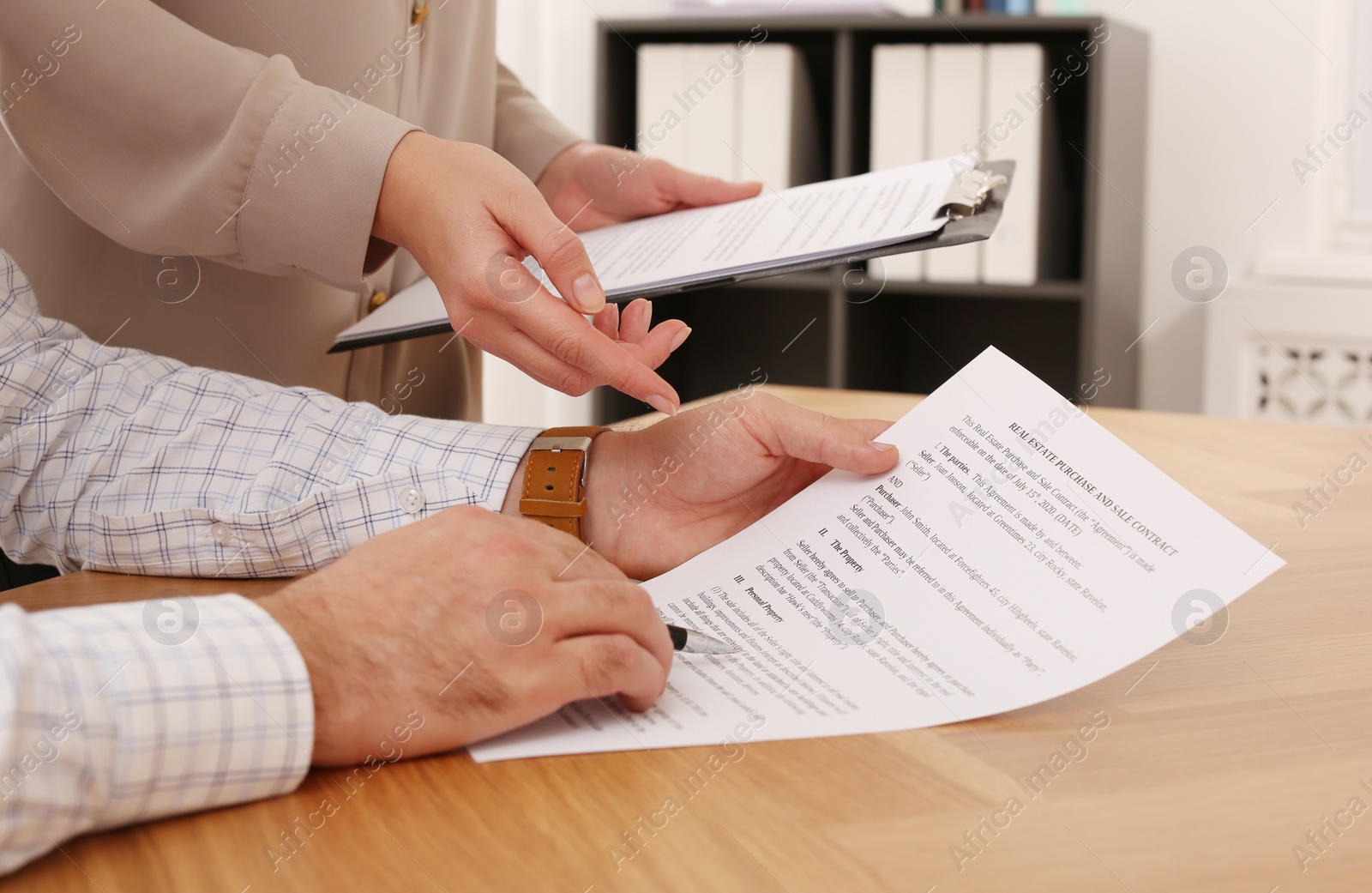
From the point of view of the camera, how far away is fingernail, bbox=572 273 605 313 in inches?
24.7

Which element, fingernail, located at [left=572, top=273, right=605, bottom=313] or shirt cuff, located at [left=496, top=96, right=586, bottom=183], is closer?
fingernail, located at [left=572, top=273, right=605, bottom=313]

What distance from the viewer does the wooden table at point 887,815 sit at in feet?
1.22

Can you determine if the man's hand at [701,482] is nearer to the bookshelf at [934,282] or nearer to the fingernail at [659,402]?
the fingernail at [659,402]

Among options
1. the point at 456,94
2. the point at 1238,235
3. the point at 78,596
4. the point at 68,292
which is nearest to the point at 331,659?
the point at 78,596

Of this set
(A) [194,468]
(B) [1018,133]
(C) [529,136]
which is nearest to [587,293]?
(A) [194,468]

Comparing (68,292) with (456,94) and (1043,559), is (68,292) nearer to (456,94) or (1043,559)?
(456,94)

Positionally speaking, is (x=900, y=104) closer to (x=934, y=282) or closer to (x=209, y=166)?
(x=934, y=282)

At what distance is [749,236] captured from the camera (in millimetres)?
794

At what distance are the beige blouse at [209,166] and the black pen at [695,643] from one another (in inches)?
13.9

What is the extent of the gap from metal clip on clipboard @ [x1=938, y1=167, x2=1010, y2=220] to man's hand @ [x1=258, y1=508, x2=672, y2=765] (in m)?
0.35

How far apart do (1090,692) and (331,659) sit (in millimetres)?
323

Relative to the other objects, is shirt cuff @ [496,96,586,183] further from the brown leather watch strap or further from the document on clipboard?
the brown leather watch strap

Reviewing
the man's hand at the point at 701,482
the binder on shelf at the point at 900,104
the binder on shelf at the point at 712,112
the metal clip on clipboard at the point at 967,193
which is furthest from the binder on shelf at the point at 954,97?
the man's hand at the point at 701,482

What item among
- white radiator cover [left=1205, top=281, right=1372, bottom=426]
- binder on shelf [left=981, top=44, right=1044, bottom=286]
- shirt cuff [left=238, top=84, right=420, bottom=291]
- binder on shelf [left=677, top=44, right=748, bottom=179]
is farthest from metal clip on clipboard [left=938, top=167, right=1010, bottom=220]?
white radiator cover [left=1205, top=281, right=1372, bottom=426]
